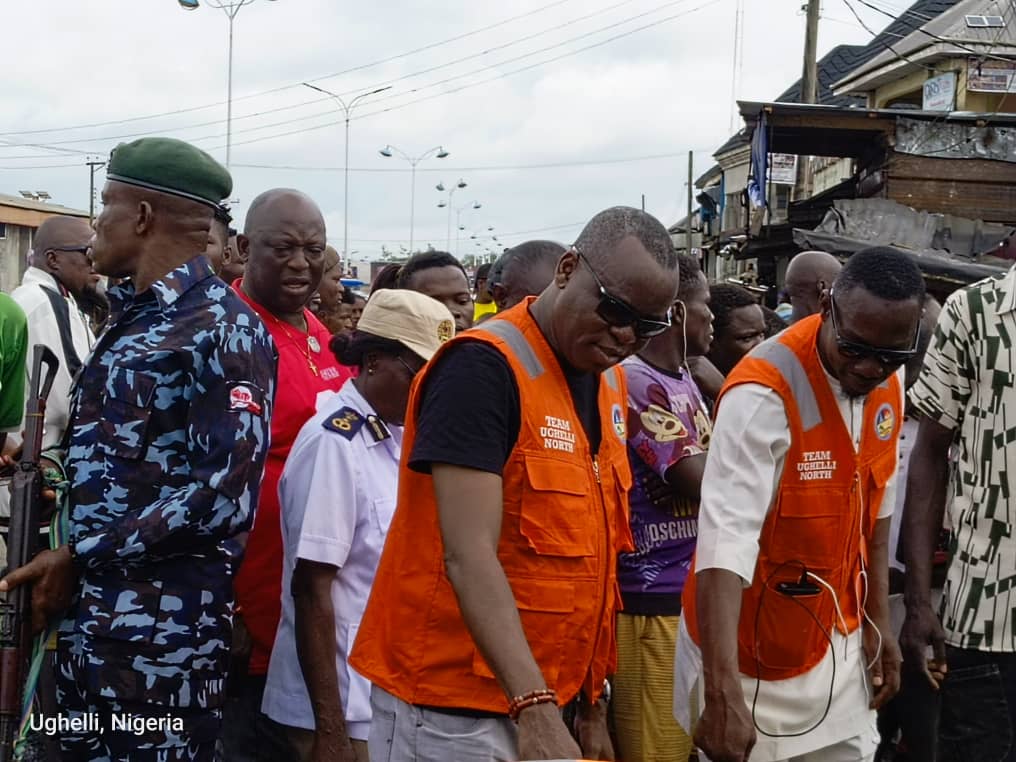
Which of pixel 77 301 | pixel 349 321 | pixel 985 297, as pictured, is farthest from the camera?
pixel 349 321

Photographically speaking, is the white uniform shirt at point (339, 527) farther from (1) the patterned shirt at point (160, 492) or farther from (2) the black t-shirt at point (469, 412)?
(2) the black t-shirt at point (469, 412)

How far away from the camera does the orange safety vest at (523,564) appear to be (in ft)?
8.86

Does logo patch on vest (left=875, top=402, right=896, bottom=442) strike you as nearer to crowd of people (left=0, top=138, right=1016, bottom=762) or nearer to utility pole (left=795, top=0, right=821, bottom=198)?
crowd of people (left=0, top=138, right=1016, bottom=762)

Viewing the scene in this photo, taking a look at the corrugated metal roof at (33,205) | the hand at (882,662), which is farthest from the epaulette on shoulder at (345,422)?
the corrugated metal roof at (33,205)

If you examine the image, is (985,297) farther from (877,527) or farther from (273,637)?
(273,637)

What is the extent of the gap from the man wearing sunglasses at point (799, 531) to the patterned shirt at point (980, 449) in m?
0.49

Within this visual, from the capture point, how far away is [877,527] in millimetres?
3721

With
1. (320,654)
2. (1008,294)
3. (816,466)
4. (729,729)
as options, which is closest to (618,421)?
(816,466)

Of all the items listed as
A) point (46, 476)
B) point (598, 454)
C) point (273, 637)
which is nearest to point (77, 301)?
point (273, 637)

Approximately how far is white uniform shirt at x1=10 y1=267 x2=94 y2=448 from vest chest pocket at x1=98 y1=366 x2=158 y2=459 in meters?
2.61

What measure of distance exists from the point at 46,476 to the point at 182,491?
0.42 metres

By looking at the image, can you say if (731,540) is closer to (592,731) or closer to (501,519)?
(592,731)

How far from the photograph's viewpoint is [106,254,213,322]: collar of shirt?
3.06m

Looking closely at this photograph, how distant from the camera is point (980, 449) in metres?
3.93
